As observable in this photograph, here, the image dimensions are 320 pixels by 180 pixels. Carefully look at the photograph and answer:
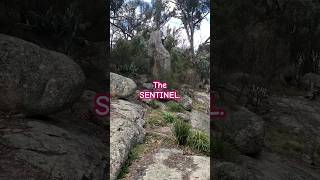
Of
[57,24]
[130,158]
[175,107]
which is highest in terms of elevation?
[57,24]

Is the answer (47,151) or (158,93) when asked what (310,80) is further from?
(47,151)

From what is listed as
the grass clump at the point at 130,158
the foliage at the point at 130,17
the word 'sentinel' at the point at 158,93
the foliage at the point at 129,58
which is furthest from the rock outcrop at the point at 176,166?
the foliage at the point at 130,17

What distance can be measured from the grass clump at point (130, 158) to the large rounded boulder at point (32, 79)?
1.76 m

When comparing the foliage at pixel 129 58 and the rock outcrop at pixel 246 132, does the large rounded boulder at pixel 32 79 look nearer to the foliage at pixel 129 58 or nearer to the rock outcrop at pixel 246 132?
the rock outcrop at pixel 246 132

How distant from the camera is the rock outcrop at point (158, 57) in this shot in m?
17.9

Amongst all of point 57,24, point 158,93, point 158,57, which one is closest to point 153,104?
point 158,93

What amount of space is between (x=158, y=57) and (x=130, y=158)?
981cm

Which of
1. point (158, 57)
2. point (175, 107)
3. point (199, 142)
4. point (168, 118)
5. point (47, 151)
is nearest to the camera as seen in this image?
point (47, 151)

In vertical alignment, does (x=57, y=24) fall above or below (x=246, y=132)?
above

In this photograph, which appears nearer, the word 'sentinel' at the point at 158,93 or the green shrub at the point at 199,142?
the green shrub at the point at 199,142

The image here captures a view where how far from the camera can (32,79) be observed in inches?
331

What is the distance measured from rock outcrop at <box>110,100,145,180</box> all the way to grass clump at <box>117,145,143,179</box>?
0.10 m

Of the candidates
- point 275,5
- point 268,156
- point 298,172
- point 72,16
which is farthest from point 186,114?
point 275,5

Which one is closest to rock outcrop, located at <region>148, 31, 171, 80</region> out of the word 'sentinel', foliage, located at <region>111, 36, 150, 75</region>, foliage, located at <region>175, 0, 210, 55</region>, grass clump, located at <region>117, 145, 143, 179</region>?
foliage, located at <region>111, 36, 150, 75</region>
